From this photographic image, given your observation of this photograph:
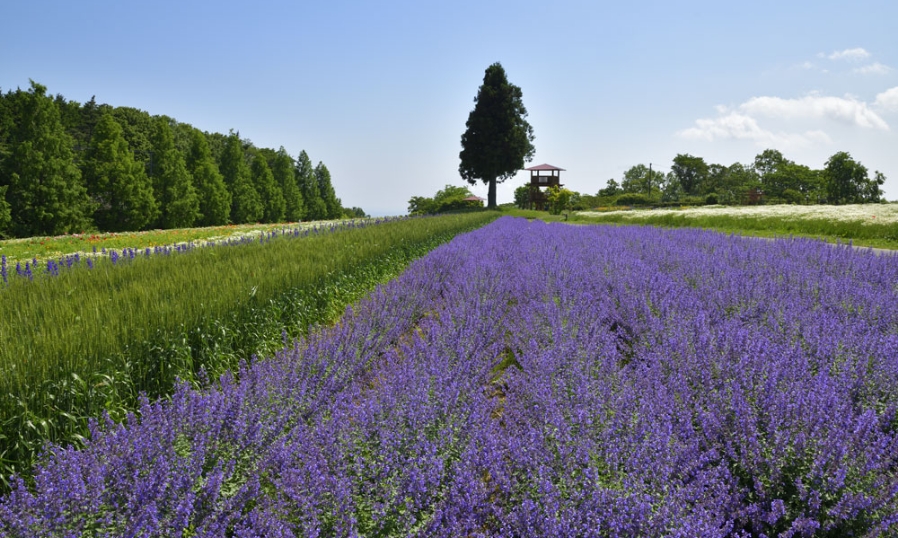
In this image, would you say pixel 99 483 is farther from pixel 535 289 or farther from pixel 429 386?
pixel 535 289

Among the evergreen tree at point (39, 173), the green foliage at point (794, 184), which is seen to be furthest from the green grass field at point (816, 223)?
the green foliage at point (794, 184)

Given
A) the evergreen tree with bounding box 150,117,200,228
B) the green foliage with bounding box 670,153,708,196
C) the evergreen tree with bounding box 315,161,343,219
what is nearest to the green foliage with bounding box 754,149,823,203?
the green foliage with bounding box 670,153,708,196

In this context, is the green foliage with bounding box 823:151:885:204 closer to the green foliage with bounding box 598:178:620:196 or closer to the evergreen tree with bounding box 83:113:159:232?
the green foliage with bounding box 598:178:620:196

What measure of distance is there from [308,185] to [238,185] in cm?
1019

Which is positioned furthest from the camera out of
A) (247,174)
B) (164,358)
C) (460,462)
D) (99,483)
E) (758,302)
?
(247,174)

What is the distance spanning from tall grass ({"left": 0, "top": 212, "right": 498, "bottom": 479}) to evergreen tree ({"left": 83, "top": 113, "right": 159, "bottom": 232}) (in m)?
20.3

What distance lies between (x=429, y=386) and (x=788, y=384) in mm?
1733

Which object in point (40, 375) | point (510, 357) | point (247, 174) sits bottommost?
point (510, 357)

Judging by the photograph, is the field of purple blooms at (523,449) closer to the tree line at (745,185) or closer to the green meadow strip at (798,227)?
the green meadow strip at (798,227)

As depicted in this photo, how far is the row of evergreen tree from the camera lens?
18234mm

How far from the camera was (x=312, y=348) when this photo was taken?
3049mm

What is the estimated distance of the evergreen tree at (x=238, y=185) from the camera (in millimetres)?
29719

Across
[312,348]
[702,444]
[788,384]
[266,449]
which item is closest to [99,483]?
[266,449]

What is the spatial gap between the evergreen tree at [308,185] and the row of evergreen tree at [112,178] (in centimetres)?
298
